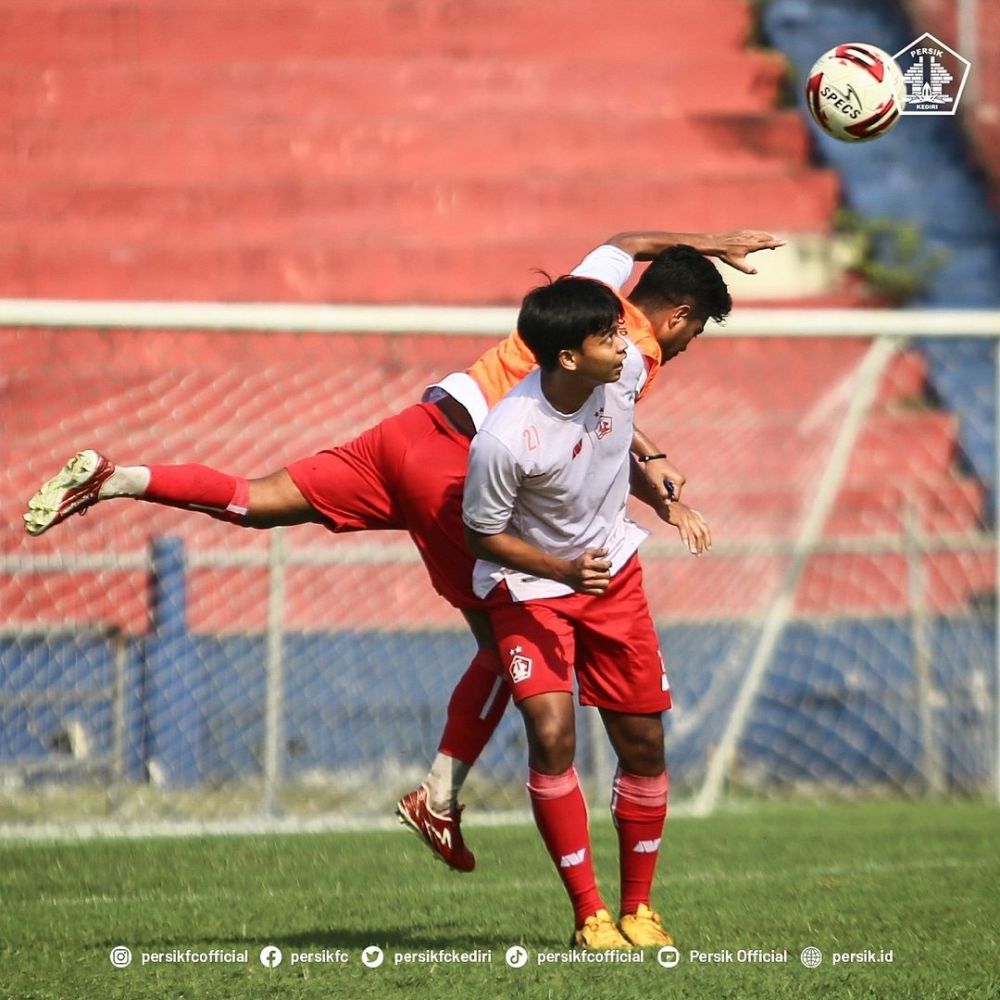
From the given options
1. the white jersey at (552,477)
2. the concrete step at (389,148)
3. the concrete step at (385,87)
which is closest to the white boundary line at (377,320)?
the white jersey at (552,477)

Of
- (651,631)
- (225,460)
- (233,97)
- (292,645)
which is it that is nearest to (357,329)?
(225,460)

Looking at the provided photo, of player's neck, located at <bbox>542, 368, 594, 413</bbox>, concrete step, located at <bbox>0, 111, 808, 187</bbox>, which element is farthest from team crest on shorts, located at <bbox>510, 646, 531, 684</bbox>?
concrete step, located at <bbox>0, 111, 808, 187</bbox>

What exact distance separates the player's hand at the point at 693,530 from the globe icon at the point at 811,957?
106cm

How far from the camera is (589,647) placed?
5.05 meters

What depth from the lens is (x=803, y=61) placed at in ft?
57.4

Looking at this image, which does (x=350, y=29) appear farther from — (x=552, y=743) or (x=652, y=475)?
(x=552, y=743)

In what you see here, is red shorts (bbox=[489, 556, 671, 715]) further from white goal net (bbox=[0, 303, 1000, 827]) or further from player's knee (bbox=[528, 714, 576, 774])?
white goal net (bbox=[0, 303, 1000, 827])

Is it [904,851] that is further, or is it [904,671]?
[904,671]

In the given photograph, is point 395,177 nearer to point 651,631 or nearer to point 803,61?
point 803,61

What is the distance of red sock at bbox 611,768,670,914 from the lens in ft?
16.5

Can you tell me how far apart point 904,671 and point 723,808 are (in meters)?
1.95

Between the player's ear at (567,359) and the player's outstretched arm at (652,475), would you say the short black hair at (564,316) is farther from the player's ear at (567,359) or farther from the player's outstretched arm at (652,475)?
the player's outstretched arm at (652,475)

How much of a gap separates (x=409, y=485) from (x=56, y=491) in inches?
38.6

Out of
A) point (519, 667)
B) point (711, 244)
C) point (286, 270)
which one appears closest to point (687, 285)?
point (711, 244)
